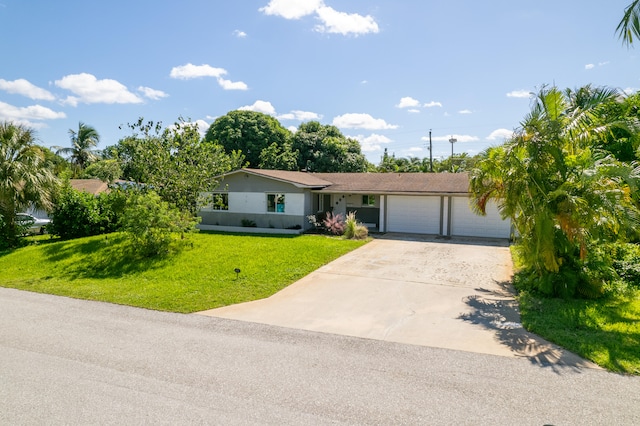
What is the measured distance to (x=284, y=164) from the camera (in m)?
34.2

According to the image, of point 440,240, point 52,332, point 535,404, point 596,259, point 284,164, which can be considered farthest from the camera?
point 284,164

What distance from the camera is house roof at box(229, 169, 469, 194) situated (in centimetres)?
1934

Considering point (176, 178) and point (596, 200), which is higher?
point (176, 178)

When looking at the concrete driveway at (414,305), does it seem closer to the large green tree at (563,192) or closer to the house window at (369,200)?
the large green tree at (563,192)

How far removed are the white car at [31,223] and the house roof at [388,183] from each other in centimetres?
1056

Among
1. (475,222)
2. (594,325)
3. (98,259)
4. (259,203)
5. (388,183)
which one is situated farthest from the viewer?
(388,183)

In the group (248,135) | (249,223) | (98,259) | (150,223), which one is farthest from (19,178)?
(248,135)

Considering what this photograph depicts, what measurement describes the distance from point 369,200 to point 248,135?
19727mm

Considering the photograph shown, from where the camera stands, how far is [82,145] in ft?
133

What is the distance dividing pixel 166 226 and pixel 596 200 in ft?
43.2

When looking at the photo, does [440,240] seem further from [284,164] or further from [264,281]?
[284,164]

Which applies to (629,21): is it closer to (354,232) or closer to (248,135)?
(354,232)

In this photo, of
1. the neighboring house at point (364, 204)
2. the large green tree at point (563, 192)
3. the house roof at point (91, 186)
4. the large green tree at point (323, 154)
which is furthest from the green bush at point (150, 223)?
the large green tree at point (323, 154)

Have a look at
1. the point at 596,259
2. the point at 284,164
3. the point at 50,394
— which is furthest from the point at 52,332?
the point at 284,164
